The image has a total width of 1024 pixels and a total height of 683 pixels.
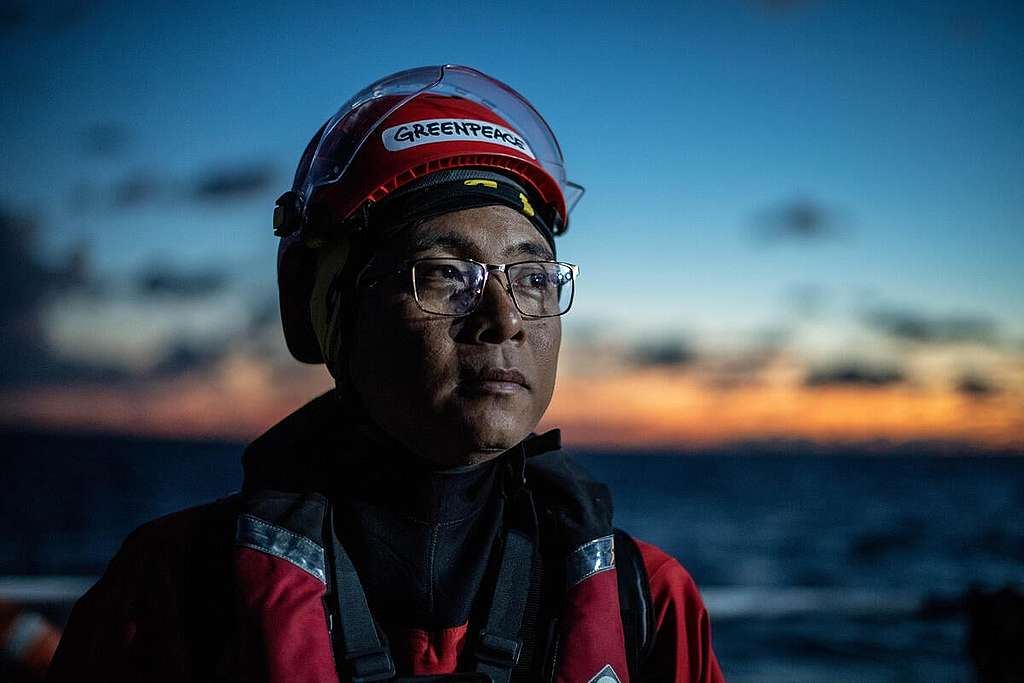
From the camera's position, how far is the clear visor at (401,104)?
2.28 meters

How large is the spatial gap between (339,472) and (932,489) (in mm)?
85705

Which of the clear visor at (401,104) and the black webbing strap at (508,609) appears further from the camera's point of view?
the clear visor at (401,104)

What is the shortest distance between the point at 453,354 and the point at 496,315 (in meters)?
0.14

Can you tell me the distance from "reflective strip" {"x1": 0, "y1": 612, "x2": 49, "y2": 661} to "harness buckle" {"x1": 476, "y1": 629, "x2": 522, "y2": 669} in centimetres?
339

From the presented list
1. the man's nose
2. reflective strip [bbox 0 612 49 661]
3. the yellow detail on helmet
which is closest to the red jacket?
the man's nose

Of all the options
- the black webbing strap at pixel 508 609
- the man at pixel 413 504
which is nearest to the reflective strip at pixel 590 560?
the man at pixel 413 504

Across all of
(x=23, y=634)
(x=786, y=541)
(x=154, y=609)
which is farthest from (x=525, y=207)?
(x=786, y=541)

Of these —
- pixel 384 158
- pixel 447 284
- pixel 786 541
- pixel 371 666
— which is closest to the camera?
pixel 371 666

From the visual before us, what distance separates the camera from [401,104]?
2.29 metres

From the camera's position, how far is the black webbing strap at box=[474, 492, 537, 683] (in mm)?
1977

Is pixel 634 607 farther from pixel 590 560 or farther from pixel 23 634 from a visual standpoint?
pixel 23 634

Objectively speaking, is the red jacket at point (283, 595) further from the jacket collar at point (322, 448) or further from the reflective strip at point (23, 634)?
the reflective strip at point (23, 634)

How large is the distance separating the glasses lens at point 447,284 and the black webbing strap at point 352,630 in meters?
0.61

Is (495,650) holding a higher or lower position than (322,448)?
lower
